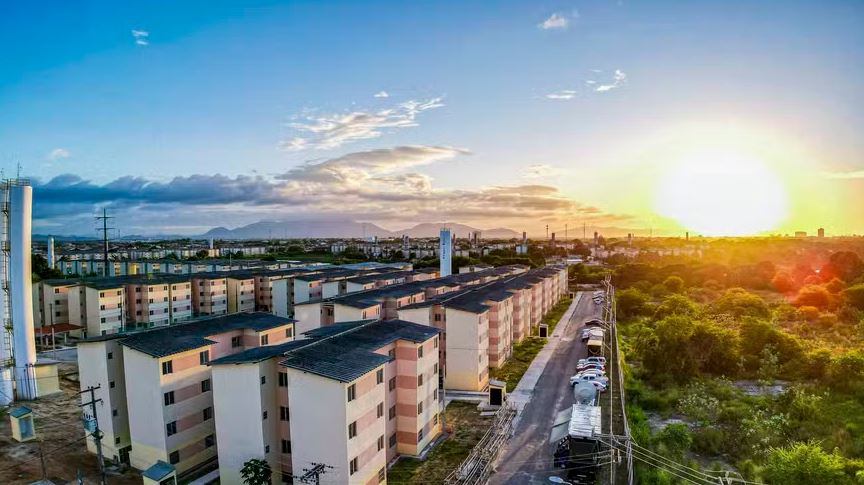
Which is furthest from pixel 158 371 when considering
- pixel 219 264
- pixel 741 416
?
pixel 219 264

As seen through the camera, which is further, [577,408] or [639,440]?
[577,408]

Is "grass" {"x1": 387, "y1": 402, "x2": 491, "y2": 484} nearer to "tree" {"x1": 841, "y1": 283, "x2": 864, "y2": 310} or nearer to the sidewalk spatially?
the sidewalk

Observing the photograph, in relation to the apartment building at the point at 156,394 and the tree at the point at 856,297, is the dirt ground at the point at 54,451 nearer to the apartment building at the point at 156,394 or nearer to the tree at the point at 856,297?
the apartment building at the point at 156,394

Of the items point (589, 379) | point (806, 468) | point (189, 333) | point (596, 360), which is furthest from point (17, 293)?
point (806, 468)

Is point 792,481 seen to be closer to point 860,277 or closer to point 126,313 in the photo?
point 126,313

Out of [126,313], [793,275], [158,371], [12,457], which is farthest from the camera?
[793,275]

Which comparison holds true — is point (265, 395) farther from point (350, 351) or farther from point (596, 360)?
point (596, 360)
